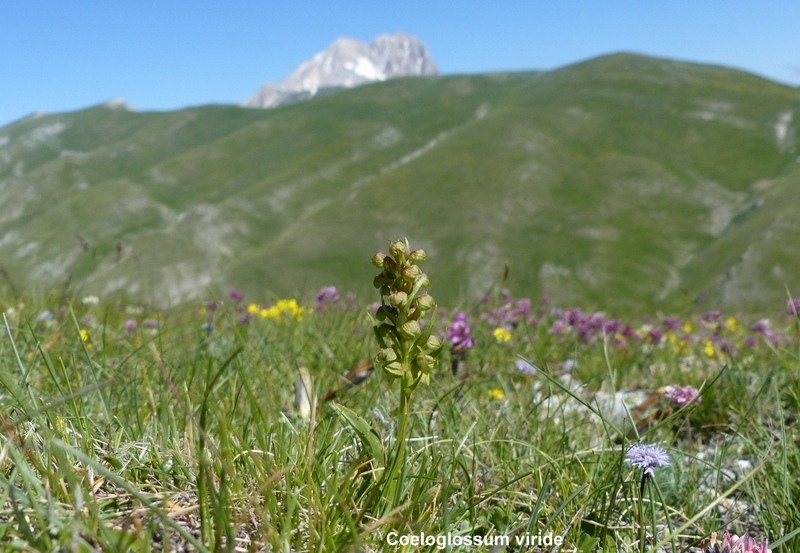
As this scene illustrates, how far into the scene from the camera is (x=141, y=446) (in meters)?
2.27

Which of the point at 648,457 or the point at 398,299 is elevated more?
the point at 398,299

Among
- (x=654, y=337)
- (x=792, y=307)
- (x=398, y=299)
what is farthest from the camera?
(x=654, y=337)

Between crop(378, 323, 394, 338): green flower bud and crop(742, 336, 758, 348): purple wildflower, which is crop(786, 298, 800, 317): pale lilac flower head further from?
crop(378, 323, 394, 338): green flower bud

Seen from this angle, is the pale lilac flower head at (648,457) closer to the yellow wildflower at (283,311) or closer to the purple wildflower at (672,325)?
the yellow wildflower at (283,311)

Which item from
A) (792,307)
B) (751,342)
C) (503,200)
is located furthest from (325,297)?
(503,200)

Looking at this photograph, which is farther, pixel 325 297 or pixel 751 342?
pixel 751 342

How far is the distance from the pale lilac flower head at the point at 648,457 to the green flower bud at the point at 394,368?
752 millimetres

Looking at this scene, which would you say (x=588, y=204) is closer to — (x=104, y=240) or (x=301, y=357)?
(x=104, y=240)

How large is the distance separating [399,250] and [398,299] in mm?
139

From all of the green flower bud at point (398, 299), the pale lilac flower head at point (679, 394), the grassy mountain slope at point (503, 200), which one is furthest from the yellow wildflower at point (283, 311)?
the grassy mountain slope at point (503, 200)

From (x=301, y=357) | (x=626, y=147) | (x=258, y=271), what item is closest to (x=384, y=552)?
(x=301, y=357)

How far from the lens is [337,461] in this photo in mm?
2125

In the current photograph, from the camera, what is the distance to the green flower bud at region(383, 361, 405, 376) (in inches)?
77.4

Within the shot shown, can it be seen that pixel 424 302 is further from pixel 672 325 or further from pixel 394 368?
pixel 672 325
